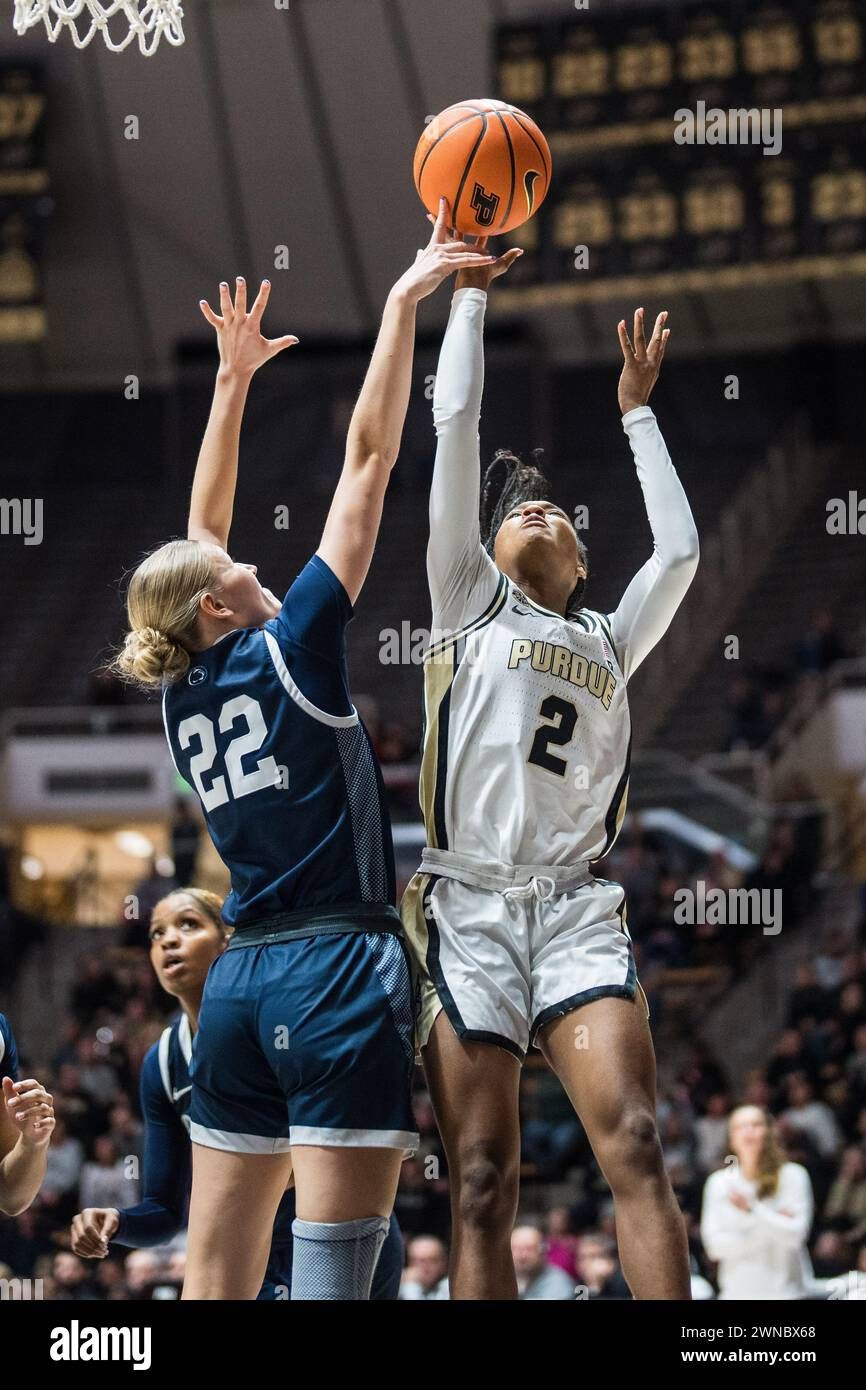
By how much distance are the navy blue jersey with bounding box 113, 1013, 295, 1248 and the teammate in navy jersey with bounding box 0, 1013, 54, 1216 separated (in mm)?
595

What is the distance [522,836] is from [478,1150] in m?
0.72

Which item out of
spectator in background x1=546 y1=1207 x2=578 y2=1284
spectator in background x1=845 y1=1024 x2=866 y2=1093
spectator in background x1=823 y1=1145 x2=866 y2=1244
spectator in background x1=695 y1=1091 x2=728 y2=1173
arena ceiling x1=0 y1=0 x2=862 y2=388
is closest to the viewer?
spectator in background x1=546 y1=1207 x2=578 y2=1284

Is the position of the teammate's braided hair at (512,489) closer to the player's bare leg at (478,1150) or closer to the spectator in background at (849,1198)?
the player's bare leg at (478,1150)

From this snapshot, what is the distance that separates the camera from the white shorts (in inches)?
166

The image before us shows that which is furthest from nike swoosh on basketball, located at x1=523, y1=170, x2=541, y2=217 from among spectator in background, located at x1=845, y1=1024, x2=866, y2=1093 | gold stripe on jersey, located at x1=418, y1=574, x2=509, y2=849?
spectator in background, located at x1=845, y1=1024, x2=866, y2=1093

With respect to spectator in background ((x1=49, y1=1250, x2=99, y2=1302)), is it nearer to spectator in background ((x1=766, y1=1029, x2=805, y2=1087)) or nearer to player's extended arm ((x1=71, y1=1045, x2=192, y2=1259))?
player's extended arm ((x1=71, y1=1045, x2=192, y2=1259))

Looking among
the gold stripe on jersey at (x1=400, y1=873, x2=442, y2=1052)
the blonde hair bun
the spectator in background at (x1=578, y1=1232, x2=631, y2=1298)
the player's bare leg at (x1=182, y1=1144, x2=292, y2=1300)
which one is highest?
the blonde hair bun

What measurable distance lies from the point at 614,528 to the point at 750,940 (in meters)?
5.92

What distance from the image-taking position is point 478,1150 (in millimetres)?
4090

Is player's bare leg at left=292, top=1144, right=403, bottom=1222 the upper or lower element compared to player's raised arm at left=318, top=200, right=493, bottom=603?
lower

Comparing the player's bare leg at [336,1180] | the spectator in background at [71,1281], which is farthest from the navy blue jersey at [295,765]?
the spectator in background at [71,1281]

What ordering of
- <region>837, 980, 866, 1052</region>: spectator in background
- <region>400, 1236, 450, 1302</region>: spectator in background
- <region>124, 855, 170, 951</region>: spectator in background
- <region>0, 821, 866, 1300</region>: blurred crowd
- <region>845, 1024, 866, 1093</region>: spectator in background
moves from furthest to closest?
<region>124, 855, 170, 951</region>: spectator in background < <region>837, 980, 866, 1052</region>: spectator in background < <region>845, 1024, 866, 1093</region>: spectator in background < <region>0, 821, 866, 1300</region>: blurred crowd < <region>400, 1236, 450, 1302</region>: spectator in background
